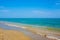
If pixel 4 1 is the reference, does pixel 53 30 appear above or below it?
below

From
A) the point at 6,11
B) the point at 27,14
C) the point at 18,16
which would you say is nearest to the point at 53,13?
the point at 27,14

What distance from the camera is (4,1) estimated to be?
3.06 meters

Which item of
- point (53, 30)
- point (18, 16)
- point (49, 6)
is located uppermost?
point (49, 6)

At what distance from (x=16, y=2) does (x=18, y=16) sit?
324 millimetres

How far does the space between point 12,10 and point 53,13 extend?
3.06 feet

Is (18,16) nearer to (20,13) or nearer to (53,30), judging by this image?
(20,13)

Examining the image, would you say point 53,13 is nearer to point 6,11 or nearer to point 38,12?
point 38,12

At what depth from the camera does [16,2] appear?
295 cm

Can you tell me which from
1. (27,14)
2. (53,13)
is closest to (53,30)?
(53,13)

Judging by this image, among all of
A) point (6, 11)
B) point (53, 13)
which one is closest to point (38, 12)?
point (53, 13)

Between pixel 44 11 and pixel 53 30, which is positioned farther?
pixel 53 30

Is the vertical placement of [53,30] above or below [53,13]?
below

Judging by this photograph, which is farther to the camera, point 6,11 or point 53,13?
point 6,11

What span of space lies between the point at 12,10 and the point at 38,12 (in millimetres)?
603
